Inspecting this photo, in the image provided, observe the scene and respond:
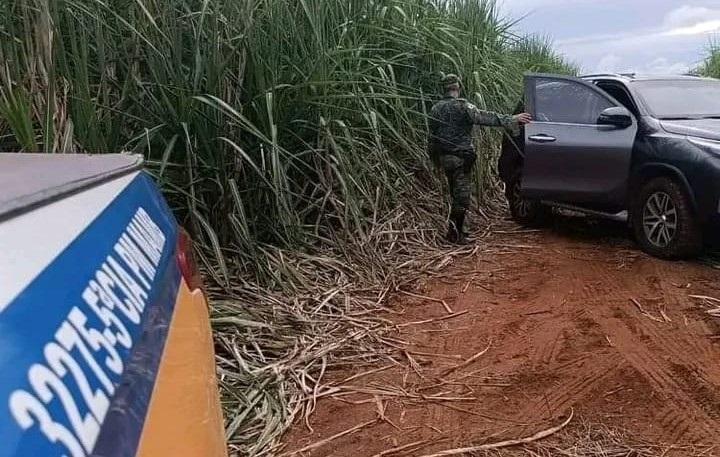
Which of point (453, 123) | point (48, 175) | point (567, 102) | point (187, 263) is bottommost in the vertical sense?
point (453, 123)

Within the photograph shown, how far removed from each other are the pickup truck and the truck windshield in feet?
18.7

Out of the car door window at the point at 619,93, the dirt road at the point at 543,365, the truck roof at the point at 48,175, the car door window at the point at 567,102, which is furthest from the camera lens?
the car door window at the point at 567,102

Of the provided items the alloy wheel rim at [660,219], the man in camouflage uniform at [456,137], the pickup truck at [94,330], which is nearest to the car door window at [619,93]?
the man in camouflage uniform at [456,137]

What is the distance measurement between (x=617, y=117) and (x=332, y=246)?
2.70 metres

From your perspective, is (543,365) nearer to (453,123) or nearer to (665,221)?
(665,221)

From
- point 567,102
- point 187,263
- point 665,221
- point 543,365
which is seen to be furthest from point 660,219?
point 187,263

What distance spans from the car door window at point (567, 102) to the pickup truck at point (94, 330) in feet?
19.0

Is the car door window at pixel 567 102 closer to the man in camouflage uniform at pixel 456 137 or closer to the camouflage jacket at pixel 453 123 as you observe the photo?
the man in camouflage uniform at pixel 456 137

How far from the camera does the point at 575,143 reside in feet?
22.7

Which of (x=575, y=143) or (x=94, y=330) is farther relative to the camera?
(x=575, y=143)

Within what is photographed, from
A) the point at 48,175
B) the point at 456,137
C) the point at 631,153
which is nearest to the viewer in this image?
the point at 48,175

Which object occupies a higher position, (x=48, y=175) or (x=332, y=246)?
(x=48, y=175)

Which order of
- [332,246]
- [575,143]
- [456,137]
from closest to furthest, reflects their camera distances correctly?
[332,246] < [575,143] < [456,137]

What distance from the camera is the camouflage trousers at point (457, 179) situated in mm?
7074
